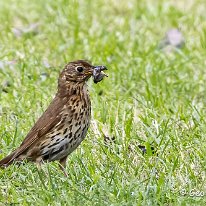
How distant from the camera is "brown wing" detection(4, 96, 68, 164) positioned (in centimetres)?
693

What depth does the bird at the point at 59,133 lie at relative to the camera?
6.89 m

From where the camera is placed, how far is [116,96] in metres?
8.82

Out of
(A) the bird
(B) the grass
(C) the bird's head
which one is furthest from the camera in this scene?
(C) the bird's head

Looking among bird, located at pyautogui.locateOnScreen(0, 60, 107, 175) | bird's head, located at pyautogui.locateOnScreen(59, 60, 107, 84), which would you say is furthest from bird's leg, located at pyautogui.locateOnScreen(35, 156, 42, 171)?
bird's head, located at pyautogui.locateOnScreen(59, 60, 107, 84)

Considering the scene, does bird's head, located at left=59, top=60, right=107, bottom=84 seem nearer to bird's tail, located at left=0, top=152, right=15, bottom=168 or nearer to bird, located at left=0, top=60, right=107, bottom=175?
bird, located at left=0, top=60, right=107, bottom=175

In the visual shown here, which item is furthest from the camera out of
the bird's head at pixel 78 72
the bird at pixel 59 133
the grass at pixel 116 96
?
the bird's head at pixel 78 72

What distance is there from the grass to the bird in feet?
0.41

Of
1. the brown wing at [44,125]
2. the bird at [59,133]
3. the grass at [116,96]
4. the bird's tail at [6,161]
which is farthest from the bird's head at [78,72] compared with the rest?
the bird's tail at [6,161]

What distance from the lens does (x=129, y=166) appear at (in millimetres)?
6906

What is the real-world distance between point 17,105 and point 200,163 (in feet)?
7.02

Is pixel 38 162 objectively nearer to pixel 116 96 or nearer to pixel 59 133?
pixel 59 133

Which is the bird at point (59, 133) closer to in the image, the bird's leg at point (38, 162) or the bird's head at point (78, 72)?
the bird's leg at point (38, 162)

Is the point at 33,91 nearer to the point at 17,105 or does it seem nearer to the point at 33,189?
the point at 17,105

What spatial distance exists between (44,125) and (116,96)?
195 centimetres
